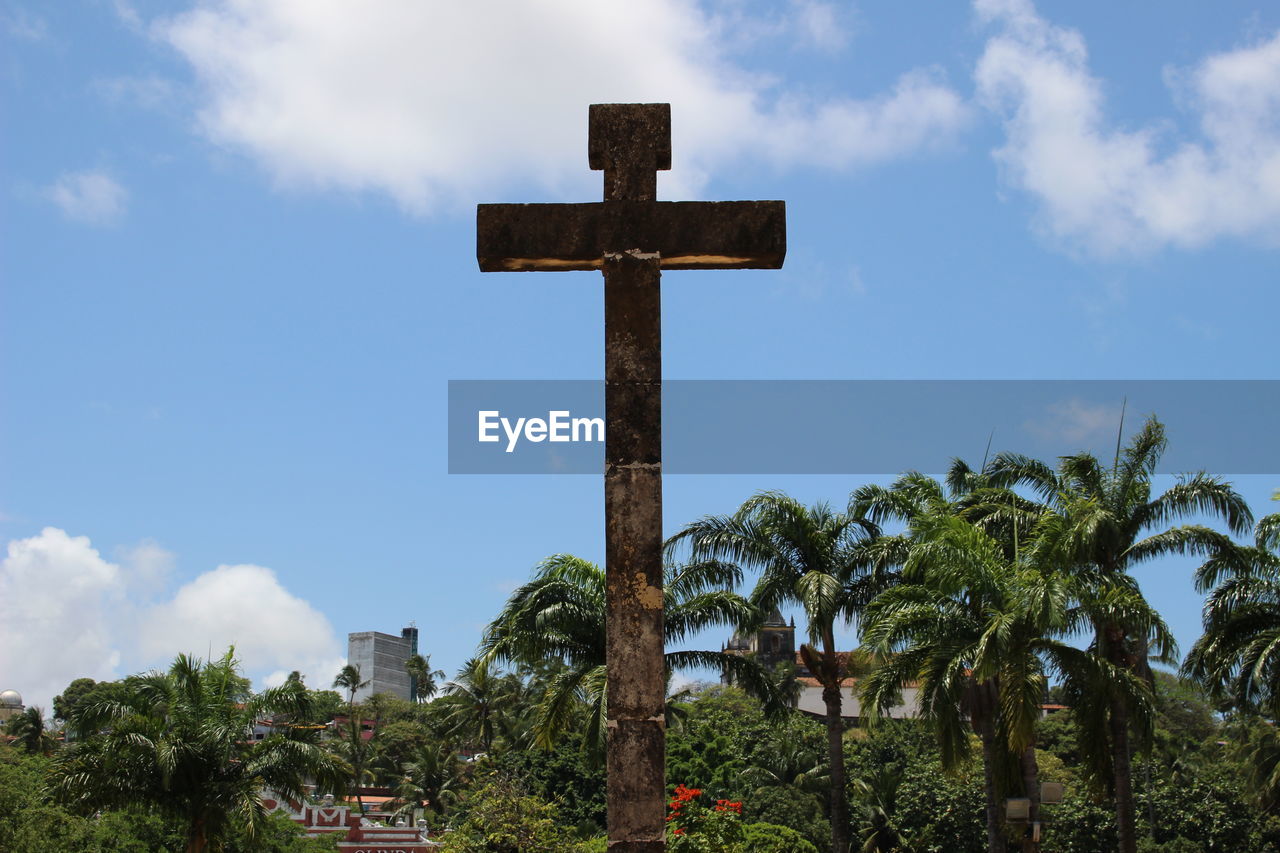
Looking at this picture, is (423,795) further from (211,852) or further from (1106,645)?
(1106,645)

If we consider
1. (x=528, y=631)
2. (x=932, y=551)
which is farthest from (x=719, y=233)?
(x=528, y=631)

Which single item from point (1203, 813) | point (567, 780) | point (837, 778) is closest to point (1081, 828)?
point (1203, 813)

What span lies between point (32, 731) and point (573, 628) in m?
37.6

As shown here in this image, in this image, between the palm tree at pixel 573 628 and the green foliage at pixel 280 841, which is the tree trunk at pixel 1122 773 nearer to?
the palm tree at pixel 573 628

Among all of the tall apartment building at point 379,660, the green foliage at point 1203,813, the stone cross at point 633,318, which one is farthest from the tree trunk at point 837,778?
the tall apartment building at point 379,660

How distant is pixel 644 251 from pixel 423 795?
179 feet

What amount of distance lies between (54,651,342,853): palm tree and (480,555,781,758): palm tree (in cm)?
397

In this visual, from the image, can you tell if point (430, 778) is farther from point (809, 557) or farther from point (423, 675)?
point (809, 557)

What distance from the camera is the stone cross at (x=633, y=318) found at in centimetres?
639

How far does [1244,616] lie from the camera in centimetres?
2347

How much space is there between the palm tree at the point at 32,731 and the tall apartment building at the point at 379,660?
80757 mm

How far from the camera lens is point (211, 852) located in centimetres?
2506

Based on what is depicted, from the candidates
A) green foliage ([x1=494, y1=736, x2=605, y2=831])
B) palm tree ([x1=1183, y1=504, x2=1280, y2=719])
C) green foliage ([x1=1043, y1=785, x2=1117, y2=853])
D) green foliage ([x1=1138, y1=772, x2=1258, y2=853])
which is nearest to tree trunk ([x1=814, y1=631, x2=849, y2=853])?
palm tree ([x1=1183, y1=504, x2=1280, y2=719])

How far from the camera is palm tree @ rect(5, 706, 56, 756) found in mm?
53344
